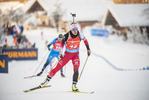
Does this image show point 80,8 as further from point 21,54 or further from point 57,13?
point 21,54

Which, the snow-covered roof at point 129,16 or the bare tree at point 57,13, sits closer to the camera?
the snow-covered roof at point 129,16

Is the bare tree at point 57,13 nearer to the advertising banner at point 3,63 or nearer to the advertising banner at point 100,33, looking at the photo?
the advertising banner at point 100,33

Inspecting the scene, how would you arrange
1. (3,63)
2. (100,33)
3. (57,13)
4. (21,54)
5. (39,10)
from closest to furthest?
(3,63), (21,54), (100,33), (57,13), (39,10)

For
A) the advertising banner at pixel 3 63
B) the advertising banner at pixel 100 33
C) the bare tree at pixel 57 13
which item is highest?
the bare tree at pixel 57 13

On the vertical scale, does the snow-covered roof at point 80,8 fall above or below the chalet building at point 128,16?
above

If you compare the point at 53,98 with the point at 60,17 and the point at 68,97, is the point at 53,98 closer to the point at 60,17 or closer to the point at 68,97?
the point at 68,97

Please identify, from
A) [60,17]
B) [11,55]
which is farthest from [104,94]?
[60,17]

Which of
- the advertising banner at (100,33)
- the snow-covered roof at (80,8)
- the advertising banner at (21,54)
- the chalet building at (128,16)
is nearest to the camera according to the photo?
the advertising banner at (21,54)

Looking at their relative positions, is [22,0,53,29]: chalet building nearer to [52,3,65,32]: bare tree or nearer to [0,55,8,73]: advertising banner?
[52,3,65,32]: bare tree

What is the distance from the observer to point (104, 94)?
154 inches

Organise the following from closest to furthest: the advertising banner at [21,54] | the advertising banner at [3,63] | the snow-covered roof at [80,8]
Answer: the advertising banner at [3,63] → the advertising banner at [21,54] → the snow-covered roof at [80,8]

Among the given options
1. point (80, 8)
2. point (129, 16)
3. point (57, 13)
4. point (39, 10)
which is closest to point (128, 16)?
point (129, 16)

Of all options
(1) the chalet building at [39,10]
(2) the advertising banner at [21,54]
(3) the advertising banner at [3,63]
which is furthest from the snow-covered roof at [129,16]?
(3) the advertising banner at [3,63]

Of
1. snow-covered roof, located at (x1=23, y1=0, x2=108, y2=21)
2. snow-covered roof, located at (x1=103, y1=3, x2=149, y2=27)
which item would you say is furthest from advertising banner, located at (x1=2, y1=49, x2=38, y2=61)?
snow-covered roof, located at (x1=23, y1=0, x2=108, y2=21)
